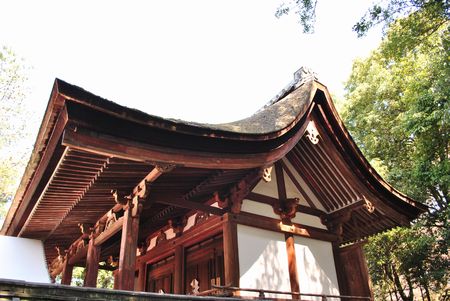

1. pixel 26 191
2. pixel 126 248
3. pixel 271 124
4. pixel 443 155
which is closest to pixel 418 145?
pixel 443 155

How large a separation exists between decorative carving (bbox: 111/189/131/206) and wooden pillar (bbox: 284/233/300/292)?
361 centimetres

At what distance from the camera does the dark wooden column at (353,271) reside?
26.3 feet

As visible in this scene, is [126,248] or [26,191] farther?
[26,191]

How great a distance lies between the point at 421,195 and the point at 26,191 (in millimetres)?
14535

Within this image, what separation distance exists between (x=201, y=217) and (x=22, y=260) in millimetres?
4382

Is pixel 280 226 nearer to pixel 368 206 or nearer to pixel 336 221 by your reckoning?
pixel 336 221

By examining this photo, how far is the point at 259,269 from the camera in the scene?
6.80 meters

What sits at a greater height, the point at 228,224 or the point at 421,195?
the point at 421,195

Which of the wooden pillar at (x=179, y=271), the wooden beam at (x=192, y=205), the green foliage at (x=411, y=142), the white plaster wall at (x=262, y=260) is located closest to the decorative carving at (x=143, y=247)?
the wooden pillar at (x=179, y=271)

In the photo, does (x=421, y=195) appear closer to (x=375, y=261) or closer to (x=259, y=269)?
(x=375, y=261)

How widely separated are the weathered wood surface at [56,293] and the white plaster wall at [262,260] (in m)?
2.93

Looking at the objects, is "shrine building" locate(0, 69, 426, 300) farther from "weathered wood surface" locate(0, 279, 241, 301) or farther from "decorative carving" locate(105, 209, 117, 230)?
"weathered wood surface" locate(0, 279, 241, 301)

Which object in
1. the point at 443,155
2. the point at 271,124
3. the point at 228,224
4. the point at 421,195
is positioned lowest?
the point at 228,224

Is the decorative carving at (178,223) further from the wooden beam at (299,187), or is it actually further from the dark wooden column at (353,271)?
the dark wooden column at (353,271)
